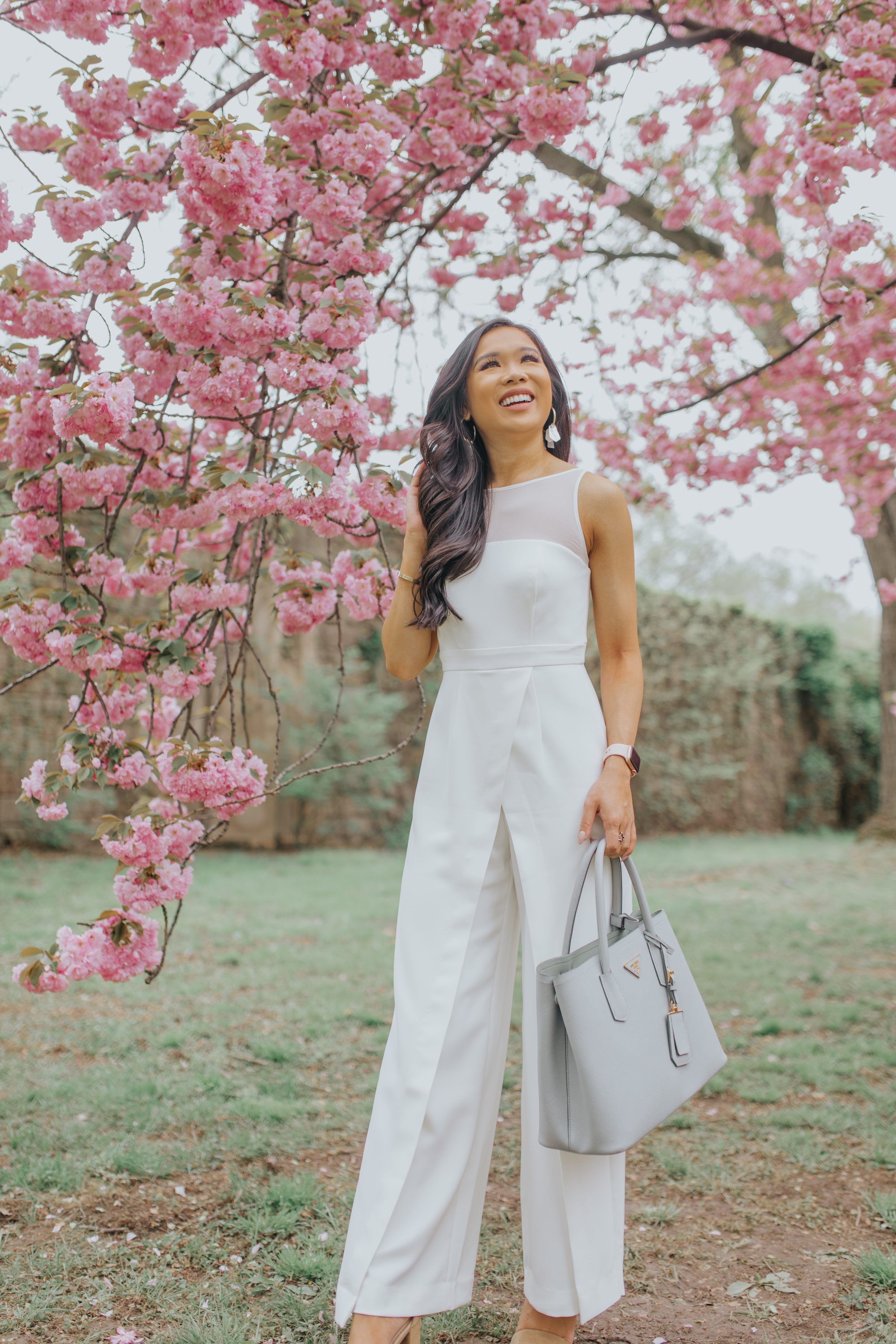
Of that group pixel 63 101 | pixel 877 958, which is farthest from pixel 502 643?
pixel 877 958

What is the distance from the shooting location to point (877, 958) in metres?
4.94

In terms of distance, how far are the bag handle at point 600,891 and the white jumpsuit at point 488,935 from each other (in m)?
0.03

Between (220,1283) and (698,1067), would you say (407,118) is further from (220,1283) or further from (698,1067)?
(220,1283)

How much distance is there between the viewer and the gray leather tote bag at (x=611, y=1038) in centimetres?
146

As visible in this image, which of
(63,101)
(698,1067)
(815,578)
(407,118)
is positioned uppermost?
(815,578)

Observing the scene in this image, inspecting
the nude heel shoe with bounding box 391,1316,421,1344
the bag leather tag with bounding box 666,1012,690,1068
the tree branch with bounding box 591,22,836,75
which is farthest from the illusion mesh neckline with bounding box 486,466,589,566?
the tree branch with bounding box 591,22,836,75

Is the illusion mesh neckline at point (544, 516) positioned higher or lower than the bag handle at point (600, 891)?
higher

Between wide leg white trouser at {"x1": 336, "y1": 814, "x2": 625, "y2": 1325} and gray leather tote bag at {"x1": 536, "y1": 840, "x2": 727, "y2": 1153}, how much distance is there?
11 cm

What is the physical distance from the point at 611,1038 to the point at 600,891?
0.22 meters

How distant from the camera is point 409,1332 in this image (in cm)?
159

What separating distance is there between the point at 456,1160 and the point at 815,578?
31.0 m

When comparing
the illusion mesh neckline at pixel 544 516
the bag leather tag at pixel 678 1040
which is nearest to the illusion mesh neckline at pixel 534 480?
the illusion mesh neckline at pixel 544 516

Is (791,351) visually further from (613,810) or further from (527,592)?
(613,810)

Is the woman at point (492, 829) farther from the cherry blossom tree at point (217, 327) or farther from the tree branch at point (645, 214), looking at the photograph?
the tree branch at point (645, 214)
